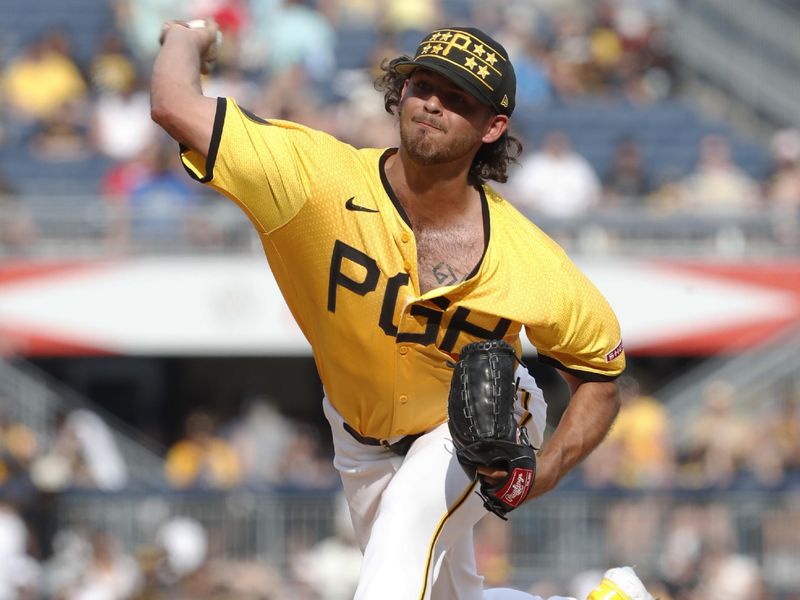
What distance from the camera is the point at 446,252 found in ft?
17.9

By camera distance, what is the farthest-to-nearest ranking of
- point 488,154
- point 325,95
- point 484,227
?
point 325,95 < point 488,154 < point 484,227

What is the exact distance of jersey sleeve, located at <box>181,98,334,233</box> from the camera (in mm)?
5008

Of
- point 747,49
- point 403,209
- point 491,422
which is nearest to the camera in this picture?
point 491,422

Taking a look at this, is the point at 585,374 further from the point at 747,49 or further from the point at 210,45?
the point at 747,49

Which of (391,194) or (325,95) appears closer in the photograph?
(391,194)

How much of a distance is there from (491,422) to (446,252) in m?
0.75

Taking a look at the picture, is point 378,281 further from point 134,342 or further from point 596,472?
point 134,342

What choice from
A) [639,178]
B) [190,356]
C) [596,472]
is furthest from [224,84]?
[596,472]

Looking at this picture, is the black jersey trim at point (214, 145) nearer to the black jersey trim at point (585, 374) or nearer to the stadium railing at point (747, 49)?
the black jersey trim at point (585, 374)

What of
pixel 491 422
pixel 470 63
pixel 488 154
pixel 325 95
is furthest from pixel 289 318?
pixel 491 422

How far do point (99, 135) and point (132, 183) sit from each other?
121 centimetres

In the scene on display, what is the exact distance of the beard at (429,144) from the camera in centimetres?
531

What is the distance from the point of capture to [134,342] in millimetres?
13836

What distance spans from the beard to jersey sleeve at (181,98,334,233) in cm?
28
